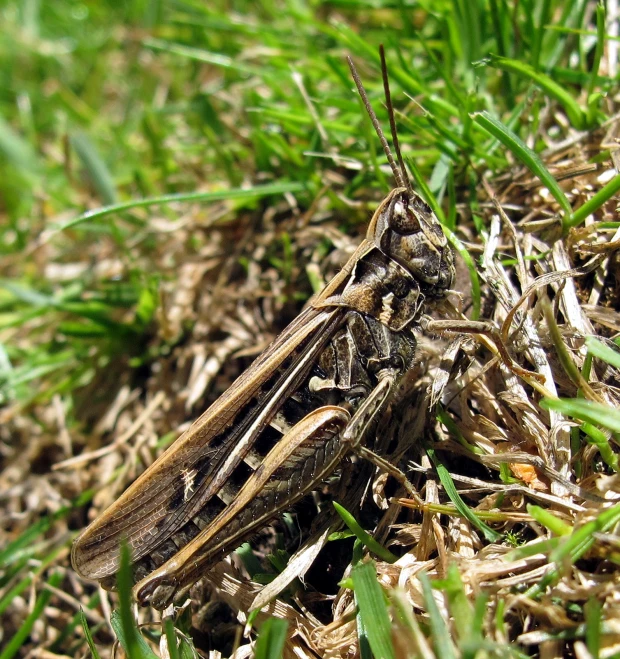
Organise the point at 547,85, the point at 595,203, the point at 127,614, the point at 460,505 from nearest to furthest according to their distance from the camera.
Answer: the point at 127,614, the point at 460,505, the point at 595,203, the point at 547,85

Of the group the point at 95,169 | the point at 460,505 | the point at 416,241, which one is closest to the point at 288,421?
the point at 460,505

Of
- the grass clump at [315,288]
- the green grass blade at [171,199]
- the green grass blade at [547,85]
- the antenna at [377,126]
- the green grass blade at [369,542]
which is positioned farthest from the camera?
the green grass blade at [171,199]

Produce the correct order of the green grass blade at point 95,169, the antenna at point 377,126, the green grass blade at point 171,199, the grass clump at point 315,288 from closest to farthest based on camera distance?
1. the grass clump at point 315,288
2. the antenna at point 377,126
3. the green grass blade at point 171,199
4. the green grass blade at point 95,169

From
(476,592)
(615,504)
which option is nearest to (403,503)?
(476,592)

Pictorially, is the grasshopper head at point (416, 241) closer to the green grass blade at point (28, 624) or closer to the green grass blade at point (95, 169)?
the green grass blade at point (28, 624)

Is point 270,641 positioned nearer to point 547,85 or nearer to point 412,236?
point 412,236

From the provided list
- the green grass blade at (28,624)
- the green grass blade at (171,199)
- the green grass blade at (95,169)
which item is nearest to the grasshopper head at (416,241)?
the green grass blade at (171,199)

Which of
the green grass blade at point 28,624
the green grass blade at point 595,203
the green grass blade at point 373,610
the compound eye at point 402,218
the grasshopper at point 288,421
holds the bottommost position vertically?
the green grass blade at point 28,624

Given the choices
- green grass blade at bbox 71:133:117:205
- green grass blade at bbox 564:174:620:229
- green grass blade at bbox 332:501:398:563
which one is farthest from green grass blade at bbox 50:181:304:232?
green grass blade at bbox 332:501:398:563
